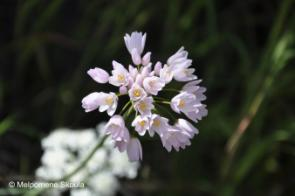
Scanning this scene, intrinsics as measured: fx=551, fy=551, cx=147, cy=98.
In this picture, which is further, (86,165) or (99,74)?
(86,165)

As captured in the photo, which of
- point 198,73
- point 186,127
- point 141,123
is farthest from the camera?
point 198,73

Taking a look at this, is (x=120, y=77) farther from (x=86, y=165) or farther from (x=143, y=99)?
(x=86, y=165)

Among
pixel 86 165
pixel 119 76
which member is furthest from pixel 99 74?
pixel 86 165

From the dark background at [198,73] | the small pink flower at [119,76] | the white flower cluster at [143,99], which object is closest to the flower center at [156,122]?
the white flower cluster at [143,99]

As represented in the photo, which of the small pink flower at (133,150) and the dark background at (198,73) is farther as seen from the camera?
the dark background at (198,73)

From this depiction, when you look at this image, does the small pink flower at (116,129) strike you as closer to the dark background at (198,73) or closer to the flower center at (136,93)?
the flower center at (136,93)

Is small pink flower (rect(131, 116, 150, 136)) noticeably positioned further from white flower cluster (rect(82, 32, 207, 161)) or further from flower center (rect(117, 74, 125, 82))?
flower center (rect(117, 74, 125, 82))

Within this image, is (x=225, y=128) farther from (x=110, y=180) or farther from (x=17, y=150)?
(x=17, y=150)
